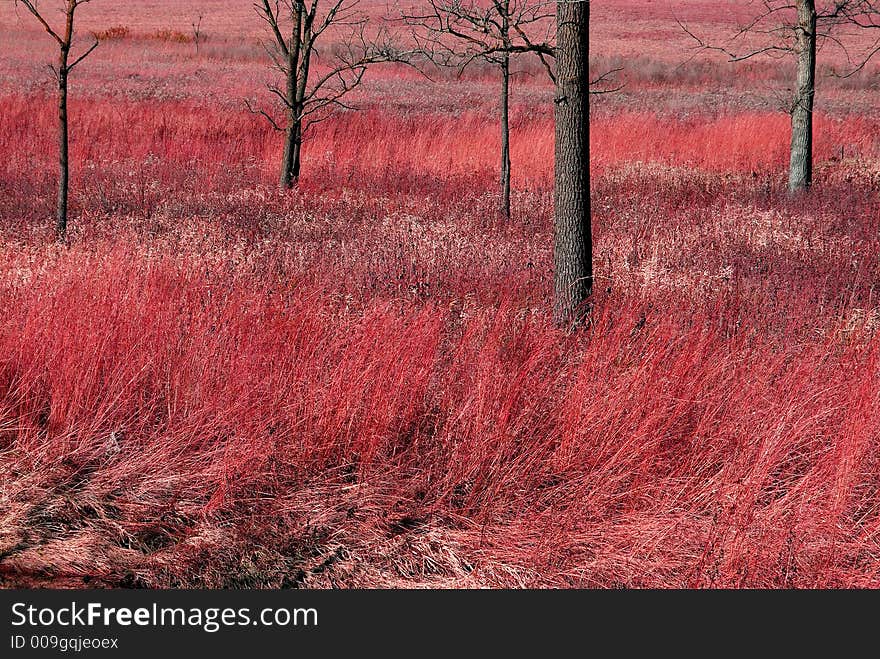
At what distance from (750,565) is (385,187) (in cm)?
967

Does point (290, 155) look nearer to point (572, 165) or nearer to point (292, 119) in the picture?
point (292, 119)

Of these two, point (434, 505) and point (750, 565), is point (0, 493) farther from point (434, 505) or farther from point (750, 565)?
point (750, 565)

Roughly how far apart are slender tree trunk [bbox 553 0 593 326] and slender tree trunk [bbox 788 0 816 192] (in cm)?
793

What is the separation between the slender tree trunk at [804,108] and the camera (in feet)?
40.7

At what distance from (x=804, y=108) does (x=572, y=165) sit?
8.46 metres

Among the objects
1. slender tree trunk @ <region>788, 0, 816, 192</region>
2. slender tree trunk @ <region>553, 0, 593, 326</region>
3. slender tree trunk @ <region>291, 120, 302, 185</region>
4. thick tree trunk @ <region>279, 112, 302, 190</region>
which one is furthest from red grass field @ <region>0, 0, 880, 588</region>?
slender tree trunk @ <region>291, 120, 302, 185</region>

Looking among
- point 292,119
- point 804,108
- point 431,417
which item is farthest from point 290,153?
point 431,417

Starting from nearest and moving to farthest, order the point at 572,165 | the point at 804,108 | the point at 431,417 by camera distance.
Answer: the point at 431,417 < the point at 572,165 < the point at 804,108

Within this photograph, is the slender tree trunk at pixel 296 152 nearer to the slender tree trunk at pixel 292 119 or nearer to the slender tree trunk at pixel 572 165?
the slender tree trunk at pixel 292 119

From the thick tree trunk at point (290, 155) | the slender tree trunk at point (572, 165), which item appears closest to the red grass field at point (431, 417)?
the slender tree trunk at point (572, 165)

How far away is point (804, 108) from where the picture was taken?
12.4 metres

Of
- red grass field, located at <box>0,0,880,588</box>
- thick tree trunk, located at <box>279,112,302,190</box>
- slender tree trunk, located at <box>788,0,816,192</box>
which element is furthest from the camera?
thick tree trunk, located at <box>279,112,302,190</box>

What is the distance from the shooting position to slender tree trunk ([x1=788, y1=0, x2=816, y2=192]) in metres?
12.4

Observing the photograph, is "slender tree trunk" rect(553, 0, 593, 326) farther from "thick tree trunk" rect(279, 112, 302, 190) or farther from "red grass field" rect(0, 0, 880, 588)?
"thick tree trunk" rect(279, 112, 302, 190)
